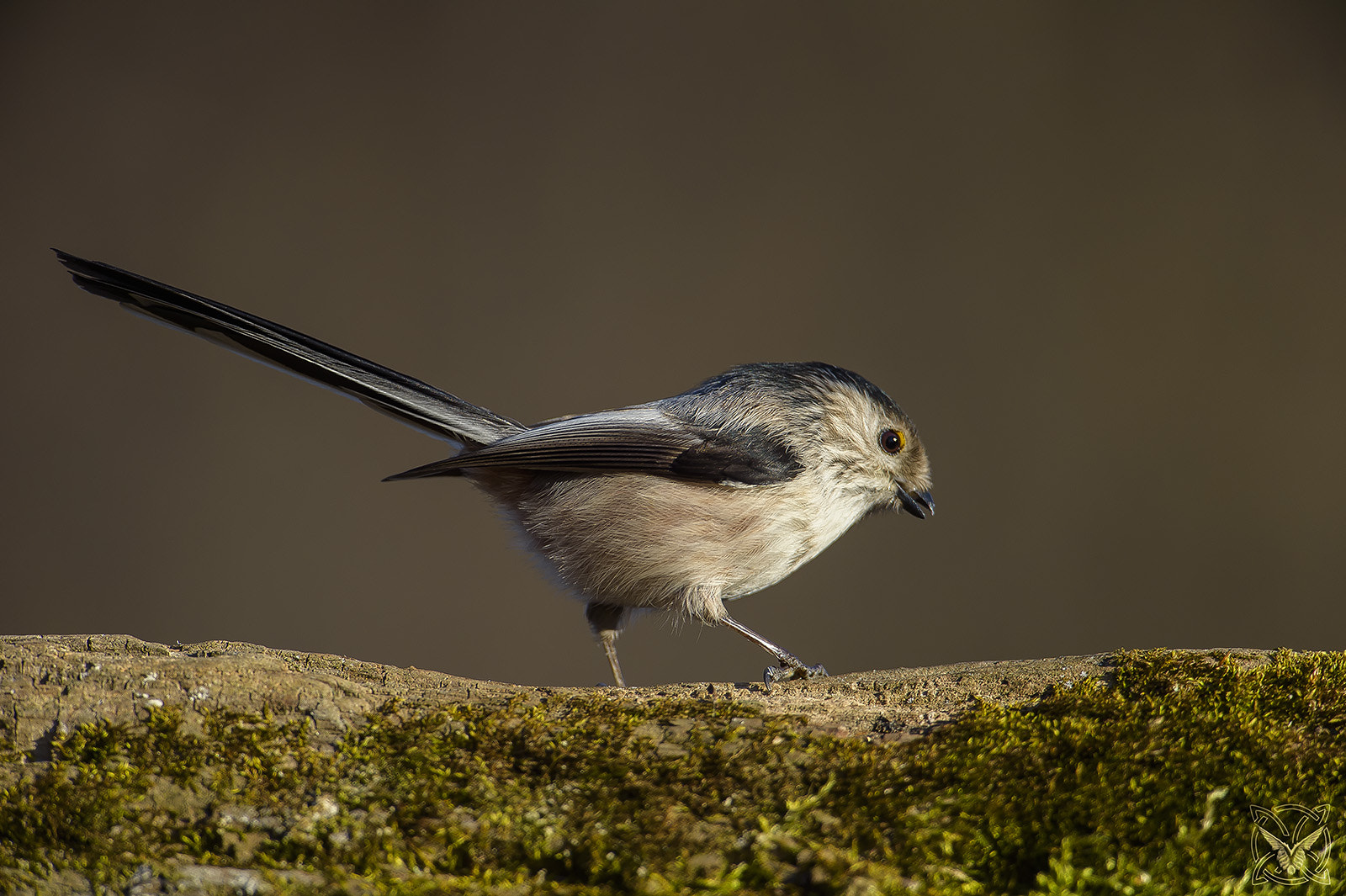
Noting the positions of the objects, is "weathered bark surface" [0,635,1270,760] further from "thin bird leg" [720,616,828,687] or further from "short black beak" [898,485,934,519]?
"short black beak" [898,485,934,519]

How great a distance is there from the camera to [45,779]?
982 millimetres

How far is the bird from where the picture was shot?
6.73 ft

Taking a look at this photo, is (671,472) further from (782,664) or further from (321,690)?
(321,690)

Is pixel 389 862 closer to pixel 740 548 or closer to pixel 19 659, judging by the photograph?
pixel 19 659

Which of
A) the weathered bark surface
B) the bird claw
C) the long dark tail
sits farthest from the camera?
the bird claw

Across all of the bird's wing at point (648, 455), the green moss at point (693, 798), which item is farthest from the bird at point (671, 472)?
the green moss at point (693, 798)

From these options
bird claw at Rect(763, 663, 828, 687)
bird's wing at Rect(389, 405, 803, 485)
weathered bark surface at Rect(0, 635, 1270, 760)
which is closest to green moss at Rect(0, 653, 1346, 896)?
weathered bark surface at Rect(0, 635, 1270, 760)

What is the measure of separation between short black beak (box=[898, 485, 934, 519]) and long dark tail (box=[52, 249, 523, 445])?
3.57 ft

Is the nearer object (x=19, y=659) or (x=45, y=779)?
(x=45, y=779)

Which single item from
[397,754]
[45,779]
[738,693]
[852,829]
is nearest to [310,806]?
[397,754]

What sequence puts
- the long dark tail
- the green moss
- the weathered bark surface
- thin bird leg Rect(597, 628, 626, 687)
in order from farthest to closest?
thin bird leg Rect(597, 628, 626, 687), the long dark tail, the weathered bark surface, the green moss

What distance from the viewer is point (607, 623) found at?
2.31m

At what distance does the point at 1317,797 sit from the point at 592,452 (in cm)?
156

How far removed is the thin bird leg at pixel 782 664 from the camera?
2010 millimetres
